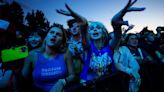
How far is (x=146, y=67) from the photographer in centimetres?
463

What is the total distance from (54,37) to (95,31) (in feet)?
2.49

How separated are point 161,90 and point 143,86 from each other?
109cm

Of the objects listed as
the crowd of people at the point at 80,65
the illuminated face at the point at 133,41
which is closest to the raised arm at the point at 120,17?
the crowd of people at the point at 80,65

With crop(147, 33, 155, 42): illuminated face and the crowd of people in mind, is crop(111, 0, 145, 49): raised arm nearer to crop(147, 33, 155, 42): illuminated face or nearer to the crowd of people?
the crowd of people

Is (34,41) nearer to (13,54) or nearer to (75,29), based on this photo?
(75,29)

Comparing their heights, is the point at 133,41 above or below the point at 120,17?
below

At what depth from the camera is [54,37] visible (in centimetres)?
439

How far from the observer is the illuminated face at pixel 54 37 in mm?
4363

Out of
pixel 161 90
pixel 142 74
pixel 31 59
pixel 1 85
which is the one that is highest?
pixel 31 59

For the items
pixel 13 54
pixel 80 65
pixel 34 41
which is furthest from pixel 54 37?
pixel 34 41

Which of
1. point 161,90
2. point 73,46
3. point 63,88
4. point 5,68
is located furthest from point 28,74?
point 161,90

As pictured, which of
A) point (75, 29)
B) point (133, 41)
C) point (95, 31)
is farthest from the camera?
point (133, 41)

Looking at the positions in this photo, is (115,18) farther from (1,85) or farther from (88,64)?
(1,85)

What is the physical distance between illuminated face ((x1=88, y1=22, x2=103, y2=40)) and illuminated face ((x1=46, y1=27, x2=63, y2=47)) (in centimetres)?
56
